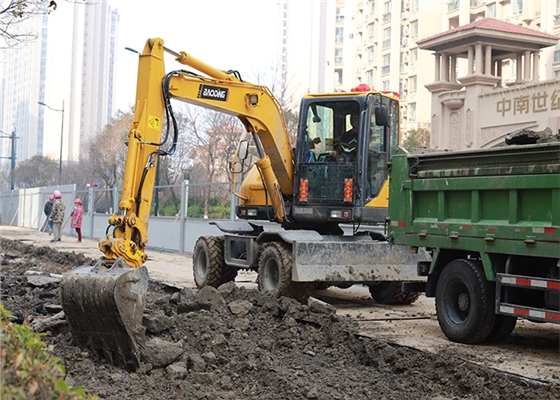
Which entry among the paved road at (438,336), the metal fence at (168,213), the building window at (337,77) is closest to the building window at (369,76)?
the building window at (337,77)

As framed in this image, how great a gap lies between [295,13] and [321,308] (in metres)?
142

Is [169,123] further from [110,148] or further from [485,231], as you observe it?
[110,148]

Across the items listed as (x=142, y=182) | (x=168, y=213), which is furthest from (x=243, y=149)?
(x=168, y=213)

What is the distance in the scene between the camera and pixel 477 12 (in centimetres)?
6059

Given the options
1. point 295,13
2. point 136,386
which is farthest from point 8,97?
point 136,386

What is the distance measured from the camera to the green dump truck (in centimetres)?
782

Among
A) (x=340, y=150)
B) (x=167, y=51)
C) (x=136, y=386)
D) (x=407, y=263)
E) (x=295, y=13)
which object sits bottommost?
A: (x=136, y=386)

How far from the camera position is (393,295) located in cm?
1253

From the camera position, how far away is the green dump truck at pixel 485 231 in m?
7.82

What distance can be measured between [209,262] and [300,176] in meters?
2.47

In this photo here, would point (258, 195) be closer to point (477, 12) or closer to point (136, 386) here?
point (136, 386)

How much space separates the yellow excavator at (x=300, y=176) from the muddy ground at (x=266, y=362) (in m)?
→ 1.47

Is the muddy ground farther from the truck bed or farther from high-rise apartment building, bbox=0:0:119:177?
high-rise apartment building, bbox=0:0:119:177

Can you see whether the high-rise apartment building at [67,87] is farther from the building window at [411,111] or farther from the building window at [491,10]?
the building window at [491,10]
